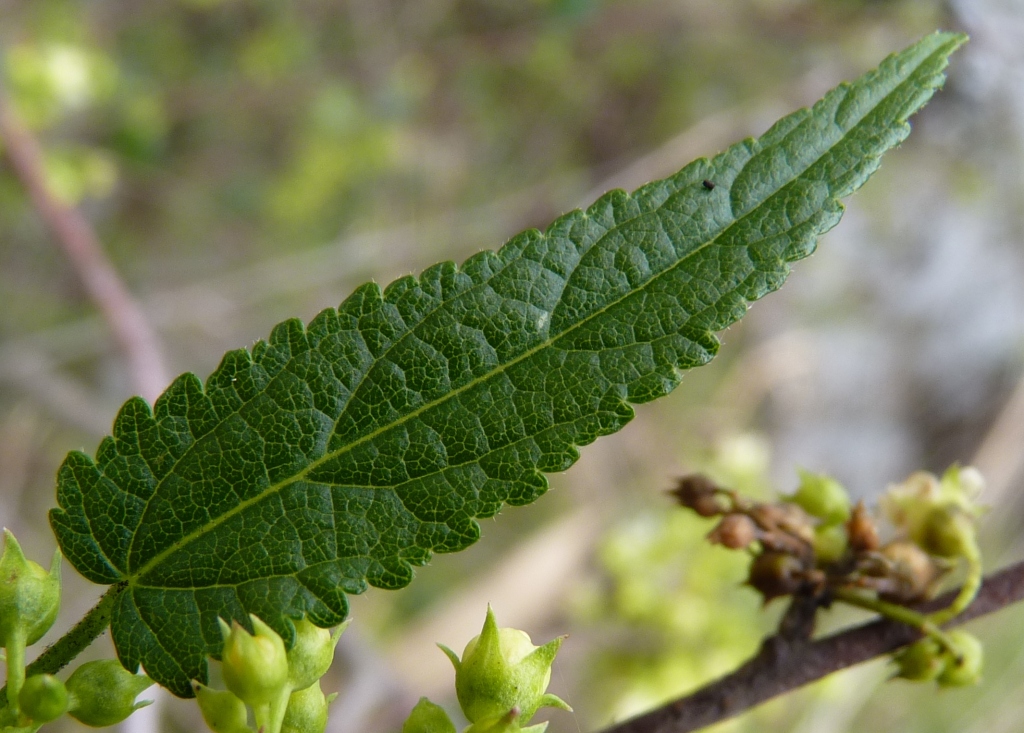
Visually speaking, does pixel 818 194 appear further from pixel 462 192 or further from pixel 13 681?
pixel 462 192

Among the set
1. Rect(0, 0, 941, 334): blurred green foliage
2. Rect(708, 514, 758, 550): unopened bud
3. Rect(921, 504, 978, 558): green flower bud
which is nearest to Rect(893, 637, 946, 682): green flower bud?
Rect(921, 504, 978, 558): green flower bud

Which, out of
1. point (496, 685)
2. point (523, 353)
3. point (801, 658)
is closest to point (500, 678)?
Answer: point (496, 685)

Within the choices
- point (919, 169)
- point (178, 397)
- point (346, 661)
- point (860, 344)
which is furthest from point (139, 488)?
point (860, 344)

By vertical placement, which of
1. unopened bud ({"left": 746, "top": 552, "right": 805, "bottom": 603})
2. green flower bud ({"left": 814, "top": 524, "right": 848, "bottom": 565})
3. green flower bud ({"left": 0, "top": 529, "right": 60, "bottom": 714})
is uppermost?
green flower bud ({"left": 0, "top": 529, "right": 60, "bottom": 714})

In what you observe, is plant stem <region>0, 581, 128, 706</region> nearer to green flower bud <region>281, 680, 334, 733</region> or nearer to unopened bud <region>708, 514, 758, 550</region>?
green flower bud <region>281, 680, 334, 733</region>

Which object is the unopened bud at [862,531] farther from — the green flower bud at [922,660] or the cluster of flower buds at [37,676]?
the cluster of flower buds at [37,676]

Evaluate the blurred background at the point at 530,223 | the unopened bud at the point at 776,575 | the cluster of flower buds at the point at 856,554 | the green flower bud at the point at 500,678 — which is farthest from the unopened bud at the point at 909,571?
the blurred background at the point at 530,223

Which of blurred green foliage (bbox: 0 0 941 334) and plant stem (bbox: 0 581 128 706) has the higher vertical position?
blurred green foliage (bbox: 0 0 941 334)

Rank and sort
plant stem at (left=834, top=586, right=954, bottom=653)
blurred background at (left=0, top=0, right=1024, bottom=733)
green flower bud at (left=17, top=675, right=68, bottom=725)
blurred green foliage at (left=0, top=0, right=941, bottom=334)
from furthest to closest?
blurred green foliage at (left=0, top=0, right=941, bottom=334) < blurred background at (left=0, top=0, right=1024, bottom=733) < plant stem at (left=834, top=586, right=954, bottom=653) < green flower bud at (left=17, top=675, right=68, bottom=725)
